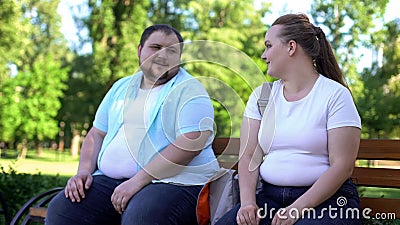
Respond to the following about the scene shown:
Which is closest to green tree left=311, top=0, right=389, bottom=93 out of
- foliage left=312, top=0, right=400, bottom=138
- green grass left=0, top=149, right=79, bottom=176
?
foliage left=312, top=0, right=400, bottom=138

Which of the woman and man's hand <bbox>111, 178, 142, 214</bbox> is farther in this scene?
man's hand <bbox>111, 178, 142, 214</bbox>

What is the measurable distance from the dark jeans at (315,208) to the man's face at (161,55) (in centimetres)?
84

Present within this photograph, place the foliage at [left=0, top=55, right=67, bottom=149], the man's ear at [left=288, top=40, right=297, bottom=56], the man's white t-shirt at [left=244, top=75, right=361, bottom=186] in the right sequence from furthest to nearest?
Result: the foliage at [left=0, top=55, right=67, bottom=149], the man's ear at [left=288, top=40, right=297, bottom=56], the man's white t-shirt at [left=244, top=75, right=361, bottom=186]

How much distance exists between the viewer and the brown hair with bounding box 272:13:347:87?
254cm

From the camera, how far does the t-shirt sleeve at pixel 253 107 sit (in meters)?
2.66

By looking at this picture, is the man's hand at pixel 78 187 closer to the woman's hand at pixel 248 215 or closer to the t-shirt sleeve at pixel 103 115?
the t-shirt sleeve at pixel 103 115

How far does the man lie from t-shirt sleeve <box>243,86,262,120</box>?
0.99ft

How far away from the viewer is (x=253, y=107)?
8.76 feet

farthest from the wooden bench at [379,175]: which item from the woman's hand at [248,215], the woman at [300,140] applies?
the woman's hand at [248,215]

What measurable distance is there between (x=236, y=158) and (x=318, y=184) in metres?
0.88

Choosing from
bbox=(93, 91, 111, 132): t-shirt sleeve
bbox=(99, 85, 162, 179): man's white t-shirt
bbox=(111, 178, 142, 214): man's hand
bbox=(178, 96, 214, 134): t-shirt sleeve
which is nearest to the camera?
bbox=(111, 178, 142, 214): man's hand

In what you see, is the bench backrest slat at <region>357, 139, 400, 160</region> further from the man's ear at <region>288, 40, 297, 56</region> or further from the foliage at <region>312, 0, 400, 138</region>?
the foliage at <region>312, 0, 400, 138</region>

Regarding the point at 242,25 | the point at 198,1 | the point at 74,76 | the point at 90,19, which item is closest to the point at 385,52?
the point at 242,25

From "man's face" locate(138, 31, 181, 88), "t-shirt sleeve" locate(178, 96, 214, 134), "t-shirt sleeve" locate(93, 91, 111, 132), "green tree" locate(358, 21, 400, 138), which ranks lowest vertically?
"green tree" locate(358, 21, 400, 138)
